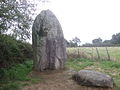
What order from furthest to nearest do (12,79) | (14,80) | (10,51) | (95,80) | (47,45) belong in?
(10,51)
(47,45)
(12,79)
(14,80)
(95,80)

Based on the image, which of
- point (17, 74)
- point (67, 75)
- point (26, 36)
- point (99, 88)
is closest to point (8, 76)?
point (17, 74)

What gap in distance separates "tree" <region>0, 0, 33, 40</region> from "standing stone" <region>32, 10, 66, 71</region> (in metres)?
0.91

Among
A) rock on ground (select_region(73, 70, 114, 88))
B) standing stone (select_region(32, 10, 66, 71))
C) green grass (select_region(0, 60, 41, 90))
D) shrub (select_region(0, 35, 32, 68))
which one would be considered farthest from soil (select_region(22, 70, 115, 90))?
shrub (select_region(0, 35, 32, 68))

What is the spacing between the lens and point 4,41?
8.07 metres

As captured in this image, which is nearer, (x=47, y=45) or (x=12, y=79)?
(x=12, y=79)

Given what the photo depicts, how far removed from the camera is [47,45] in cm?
998

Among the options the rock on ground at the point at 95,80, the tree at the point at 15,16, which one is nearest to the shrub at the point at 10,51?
the tree at the point at 15,16

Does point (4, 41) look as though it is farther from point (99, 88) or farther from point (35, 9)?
point (99, 88)

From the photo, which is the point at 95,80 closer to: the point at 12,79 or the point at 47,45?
the point at 47,45

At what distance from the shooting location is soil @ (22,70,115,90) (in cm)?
746

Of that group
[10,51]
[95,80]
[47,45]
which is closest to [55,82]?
[95,80]

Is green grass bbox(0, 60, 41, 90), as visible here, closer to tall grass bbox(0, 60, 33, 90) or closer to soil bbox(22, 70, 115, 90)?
tall grass bbox(0, 60, 33, 90)

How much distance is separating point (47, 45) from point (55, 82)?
2.59 metres

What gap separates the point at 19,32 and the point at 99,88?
14.8 ft
